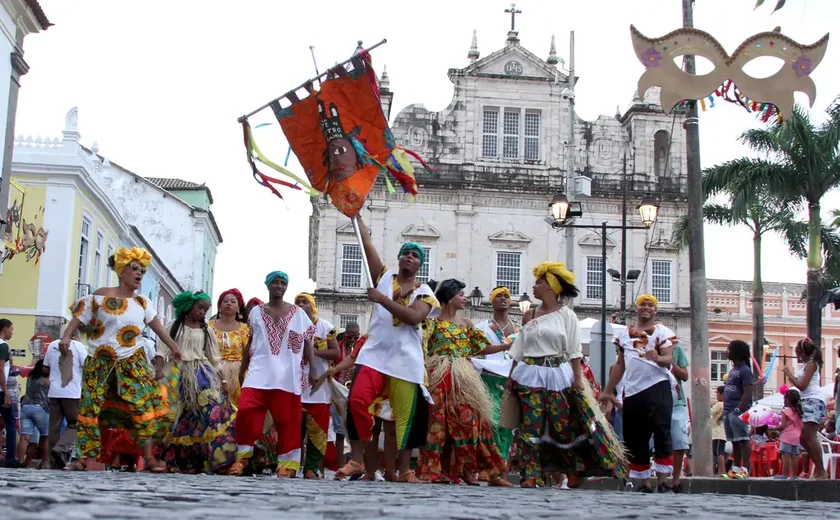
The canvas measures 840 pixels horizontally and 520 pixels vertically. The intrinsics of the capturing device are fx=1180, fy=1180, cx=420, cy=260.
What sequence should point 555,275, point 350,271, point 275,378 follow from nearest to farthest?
point 555,275 < point 275,378 < point 350,271

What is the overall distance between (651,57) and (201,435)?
5351 mm

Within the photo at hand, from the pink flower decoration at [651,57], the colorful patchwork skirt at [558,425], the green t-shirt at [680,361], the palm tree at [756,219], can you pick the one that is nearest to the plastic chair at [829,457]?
the green t-shirt at [680,361]

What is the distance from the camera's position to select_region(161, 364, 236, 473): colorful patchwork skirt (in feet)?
31.6

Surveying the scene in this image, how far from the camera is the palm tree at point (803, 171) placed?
2792cm

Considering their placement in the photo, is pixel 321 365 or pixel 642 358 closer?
pixel 642 358

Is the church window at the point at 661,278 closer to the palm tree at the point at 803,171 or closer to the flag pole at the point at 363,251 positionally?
the palm tree at the point at 803,171

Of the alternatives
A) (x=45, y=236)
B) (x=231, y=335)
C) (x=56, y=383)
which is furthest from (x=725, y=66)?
(x=45, y=236)

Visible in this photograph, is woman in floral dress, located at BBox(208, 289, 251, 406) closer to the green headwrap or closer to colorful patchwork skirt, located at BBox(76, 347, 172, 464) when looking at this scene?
the green headwrap

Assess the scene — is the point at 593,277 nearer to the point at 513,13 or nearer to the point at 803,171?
the point at 513,13

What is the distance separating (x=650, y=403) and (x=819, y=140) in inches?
850

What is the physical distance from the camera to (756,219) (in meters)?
33.2

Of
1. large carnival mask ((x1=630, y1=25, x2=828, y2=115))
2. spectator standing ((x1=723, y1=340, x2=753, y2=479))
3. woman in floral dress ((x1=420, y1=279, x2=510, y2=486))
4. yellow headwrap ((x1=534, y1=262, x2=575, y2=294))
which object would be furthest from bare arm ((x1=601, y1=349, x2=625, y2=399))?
large carnival mask ((x1=630, y1=25, x2=828, y2=115))

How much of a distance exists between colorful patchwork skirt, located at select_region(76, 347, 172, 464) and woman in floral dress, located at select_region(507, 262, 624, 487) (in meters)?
2.84

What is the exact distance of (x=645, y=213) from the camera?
2275 centimetres
